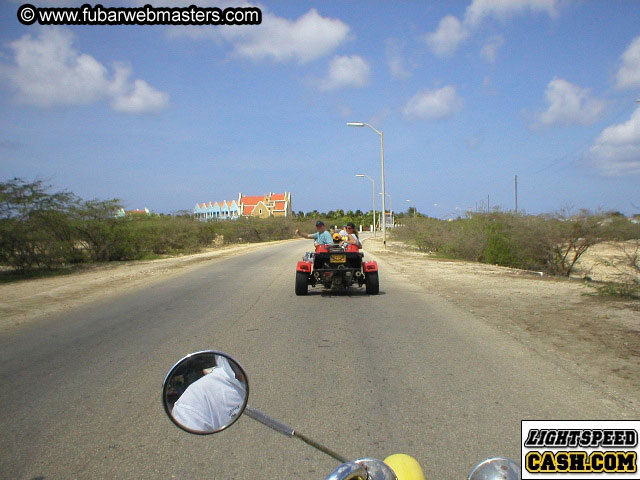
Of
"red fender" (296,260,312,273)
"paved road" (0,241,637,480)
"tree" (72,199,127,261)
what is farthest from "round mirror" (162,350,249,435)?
"tree" (72,199,127,261)

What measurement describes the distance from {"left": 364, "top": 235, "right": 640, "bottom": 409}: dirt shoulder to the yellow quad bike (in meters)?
3.70

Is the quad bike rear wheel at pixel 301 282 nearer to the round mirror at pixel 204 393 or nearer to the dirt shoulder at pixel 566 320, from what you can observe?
the dirt shoulder at pixel 566 320

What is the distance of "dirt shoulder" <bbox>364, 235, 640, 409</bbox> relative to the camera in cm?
615

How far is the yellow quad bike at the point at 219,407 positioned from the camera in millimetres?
1932

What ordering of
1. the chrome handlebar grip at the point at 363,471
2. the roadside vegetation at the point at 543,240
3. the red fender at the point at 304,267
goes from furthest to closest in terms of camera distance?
the roadside vegetation at the point at 543,240 < the red fender at the point at 304,267 < the chrome handlebar grip at the point at 363,471

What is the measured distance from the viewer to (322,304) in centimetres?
1145

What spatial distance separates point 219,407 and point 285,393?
11.3 ft

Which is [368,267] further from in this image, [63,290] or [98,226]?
[98,226]

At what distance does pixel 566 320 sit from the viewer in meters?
9.27

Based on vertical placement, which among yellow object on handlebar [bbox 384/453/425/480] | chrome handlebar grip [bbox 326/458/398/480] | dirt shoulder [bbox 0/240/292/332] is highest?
chrome handlebar grip [bbox 326/458/398/480]

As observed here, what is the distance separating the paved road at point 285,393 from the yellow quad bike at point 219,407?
69.9 inches

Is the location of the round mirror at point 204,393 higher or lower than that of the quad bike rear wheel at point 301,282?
higher

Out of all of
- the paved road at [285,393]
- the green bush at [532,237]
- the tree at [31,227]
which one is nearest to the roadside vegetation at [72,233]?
the tree at [31,227]

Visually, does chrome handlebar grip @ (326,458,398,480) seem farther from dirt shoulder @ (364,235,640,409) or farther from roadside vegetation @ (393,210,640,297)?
roadside vegetation @ (393,210,640,297)
